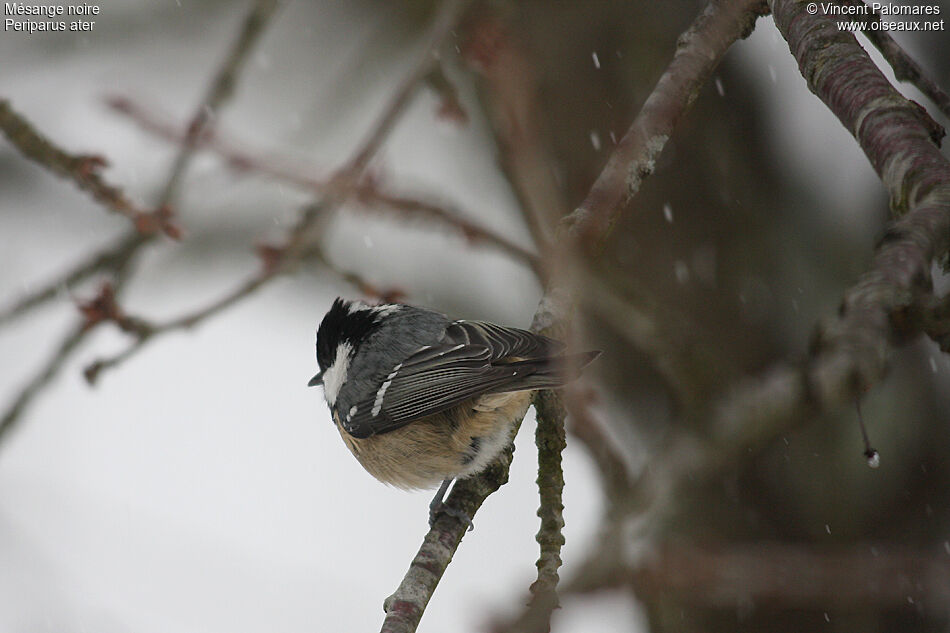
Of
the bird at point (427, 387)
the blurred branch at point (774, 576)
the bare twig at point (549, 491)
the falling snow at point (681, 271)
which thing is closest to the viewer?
the blurred branch at point (774, 576)

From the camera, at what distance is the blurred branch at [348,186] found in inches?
93.4

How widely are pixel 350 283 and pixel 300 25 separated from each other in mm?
2958

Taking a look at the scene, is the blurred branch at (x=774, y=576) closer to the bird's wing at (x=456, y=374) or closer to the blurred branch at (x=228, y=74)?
the bird's wing at (x=456, y=374)

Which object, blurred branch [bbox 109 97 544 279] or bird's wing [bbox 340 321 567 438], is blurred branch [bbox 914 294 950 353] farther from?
bird's wing [bbox 340 321 567 438]

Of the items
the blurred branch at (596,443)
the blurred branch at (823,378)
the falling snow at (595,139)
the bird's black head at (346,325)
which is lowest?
the blurred branch at (823,378)

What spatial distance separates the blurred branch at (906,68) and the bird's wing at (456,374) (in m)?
1.15

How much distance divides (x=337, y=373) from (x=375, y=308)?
0.33 metres

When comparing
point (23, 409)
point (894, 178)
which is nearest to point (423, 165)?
point (23, 409)

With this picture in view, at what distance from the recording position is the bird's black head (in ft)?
11.3

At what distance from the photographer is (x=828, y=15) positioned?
234cm

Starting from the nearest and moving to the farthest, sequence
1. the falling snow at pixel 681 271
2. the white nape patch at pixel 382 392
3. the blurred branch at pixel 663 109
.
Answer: the blurred branch at pixel 663 109
the white nape patch at pixel 382 392
the falling snow at pixel 681 271

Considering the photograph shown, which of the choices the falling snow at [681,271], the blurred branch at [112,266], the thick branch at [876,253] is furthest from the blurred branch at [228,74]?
the falling snow at [681,271]

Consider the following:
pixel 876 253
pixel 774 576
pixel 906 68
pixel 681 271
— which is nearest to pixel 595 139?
pixel 681 271

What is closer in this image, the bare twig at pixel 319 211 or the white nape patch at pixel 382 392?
the bare twig at pixel 319 211
